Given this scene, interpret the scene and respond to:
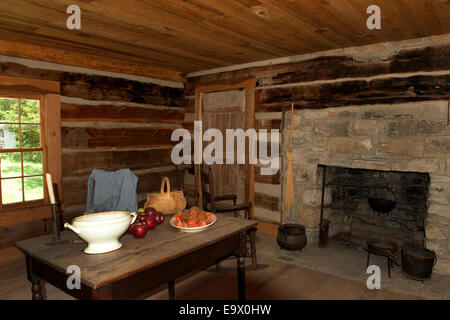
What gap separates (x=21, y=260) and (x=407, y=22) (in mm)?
Result: 4922

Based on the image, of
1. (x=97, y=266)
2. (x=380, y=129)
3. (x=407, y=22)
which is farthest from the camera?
(x=380, y=129)

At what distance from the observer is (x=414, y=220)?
4.21 m

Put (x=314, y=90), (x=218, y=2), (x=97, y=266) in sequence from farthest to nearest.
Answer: (x=314, y=90) < (x=218, y=2) < (x=97, y=266)

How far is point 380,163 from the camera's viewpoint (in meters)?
3.62

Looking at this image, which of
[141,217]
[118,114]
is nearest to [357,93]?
[141,217]

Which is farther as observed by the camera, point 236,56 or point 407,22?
point 236,56

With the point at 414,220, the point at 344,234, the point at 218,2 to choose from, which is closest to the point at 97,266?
the point at 218,2

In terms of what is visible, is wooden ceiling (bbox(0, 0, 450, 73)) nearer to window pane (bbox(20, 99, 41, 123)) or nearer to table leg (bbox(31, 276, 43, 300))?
window pane (bbox(20, 99, 41, 123))

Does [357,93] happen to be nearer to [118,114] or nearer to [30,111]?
[118,114]

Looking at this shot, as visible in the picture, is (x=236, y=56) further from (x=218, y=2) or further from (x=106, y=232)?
(x=106, y=232)

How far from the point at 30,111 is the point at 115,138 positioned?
3.79ft

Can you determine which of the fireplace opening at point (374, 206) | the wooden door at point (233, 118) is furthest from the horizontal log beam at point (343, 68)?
the fireplace opening at point (374, 206)
